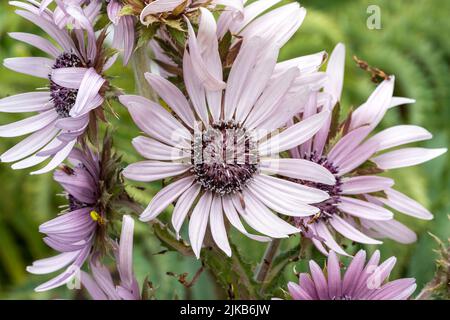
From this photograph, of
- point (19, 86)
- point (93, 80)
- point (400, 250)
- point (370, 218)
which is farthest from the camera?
point (19, 86)

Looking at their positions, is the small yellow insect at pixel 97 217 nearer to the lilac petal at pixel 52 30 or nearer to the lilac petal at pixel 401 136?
the lilac petal at pixel 52 30

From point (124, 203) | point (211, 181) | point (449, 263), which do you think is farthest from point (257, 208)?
point (449, 263)

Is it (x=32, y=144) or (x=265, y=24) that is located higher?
(x=265, y=24)

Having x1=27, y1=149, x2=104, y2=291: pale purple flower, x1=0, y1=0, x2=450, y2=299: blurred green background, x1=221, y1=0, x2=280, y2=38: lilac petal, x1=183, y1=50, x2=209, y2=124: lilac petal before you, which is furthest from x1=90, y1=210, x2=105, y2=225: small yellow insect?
x1=0, y1=0, x2=450, y2=299: blurred green background

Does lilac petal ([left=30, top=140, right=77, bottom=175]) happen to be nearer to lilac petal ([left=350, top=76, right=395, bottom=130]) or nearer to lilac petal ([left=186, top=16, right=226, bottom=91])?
lilac petal ([left=186, top=16, right=226, bottom=91])

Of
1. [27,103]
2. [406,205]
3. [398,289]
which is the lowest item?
[398,289]

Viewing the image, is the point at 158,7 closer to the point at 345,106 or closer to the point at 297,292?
the point at 297,292

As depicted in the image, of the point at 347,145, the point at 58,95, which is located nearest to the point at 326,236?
the point at 347,145

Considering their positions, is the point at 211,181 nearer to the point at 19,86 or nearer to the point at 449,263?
the point at 449,263
